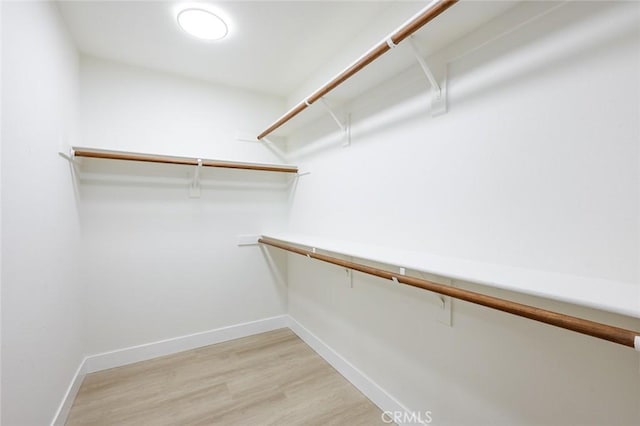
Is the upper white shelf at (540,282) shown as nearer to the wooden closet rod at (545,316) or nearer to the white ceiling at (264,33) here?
the wooden closet rod at (545,316)

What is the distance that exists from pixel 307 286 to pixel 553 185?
188cm

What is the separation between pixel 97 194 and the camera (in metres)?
1.99

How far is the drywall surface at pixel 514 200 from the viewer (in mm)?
779

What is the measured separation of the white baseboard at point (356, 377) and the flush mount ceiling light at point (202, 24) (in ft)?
7.50

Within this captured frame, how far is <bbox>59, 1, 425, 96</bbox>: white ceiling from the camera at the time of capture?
1484 mm

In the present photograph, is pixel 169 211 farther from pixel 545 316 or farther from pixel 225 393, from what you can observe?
pixel 545 316

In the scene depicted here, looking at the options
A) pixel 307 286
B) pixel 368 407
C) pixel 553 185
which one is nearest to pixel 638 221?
pixel 553 185

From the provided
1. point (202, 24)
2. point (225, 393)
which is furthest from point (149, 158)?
point (225, 393)

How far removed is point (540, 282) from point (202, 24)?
204 cm

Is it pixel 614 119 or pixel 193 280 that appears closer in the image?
pixel 614 119

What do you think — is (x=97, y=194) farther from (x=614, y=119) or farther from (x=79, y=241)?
(x=614, y=119)

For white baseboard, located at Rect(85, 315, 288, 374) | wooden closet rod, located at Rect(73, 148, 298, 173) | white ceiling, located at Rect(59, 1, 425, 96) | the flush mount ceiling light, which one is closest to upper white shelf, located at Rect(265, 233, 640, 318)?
white ceiling, located at Rect(59, 1, 425, 96)

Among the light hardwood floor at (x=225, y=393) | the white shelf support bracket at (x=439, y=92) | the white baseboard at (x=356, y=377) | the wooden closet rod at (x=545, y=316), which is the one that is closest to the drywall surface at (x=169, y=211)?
the light hardwood floor at (x=225, y=393)

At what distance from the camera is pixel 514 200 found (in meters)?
0.99
